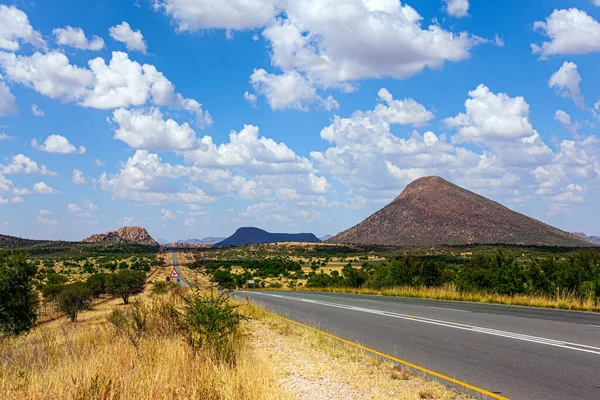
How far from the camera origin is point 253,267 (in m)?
95.2

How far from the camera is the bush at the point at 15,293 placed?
27656mm

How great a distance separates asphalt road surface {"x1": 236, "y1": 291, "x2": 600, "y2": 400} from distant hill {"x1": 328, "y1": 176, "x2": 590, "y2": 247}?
12615 cm

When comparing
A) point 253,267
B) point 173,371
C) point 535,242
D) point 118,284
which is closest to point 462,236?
point 535,242

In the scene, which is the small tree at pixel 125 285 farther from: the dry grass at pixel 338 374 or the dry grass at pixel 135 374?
the dry grass at pixel 135 374

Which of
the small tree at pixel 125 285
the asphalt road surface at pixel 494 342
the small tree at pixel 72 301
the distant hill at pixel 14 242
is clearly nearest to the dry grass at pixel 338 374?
the asphalt road surface at pixel 494 342

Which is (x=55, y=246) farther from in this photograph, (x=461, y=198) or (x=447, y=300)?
(x=447, y=300)

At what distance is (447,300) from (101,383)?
68.2 ft

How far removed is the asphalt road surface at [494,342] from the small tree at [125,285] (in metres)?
42.4

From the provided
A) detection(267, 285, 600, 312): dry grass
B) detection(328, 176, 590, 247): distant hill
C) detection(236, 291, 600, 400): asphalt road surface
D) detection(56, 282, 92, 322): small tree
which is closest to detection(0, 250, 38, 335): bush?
detection(56, 282, 92, 322): small tree

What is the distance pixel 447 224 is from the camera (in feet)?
494

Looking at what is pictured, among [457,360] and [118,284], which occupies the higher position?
[457,360]

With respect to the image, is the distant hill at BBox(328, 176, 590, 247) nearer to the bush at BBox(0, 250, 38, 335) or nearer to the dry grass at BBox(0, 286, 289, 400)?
the bush at BBox(0, 250, 38, 335)

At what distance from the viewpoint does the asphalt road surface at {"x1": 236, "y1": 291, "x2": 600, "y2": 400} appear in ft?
25.7

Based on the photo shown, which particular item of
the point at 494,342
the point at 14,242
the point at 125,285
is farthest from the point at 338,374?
the point at 14,242
